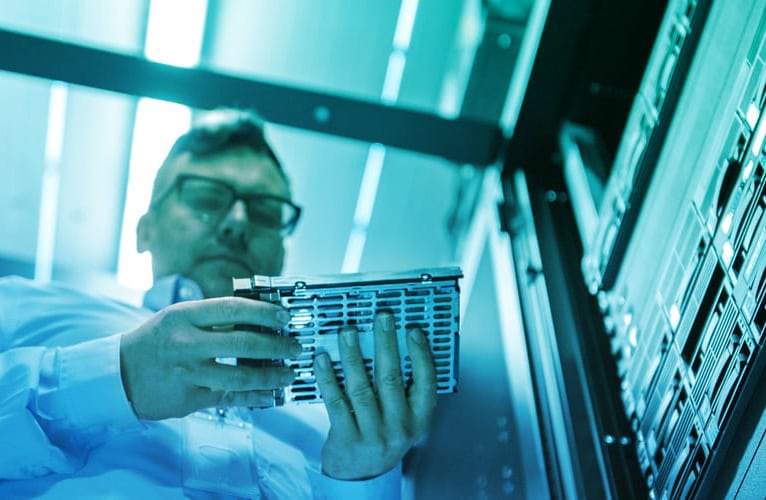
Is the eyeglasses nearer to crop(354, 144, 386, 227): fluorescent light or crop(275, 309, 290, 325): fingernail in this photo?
crop(354, 144, 386, 227): fluorescent light

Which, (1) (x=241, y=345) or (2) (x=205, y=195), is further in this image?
(2) (x=205, y=195)

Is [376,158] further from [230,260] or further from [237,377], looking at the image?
[237,377]

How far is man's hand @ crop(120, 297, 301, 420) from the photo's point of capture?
2.61 feet

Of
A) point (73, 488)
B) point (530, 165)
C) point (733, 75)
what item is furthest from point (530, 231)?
point (73, 488)

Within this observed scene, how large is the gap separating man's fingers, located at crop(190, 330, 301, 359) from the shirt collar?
1.94 ft

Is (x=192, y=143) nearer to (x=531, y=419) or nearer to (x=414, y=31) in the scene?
(x=414, y=31)

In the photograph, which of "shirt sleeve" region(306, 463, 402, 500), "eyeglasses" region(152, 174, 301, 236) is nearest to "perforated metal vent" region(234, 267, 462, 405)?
"shirt sleeve" region(306, 463, 402, 500)

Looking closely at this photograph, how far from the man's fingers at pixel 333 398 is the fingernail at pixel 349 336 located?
A: 3 centimetres

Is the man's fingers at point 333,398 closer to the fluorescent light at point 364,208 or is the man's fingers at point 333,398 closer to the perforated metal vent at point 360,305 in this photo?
the perforated metal vent at point 360,305

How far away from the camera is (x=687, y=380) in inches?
33.1

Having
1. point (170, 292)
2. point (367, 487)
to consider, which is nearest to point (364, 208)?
point (170, 292)

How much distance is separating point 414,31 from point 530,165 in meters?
0.43

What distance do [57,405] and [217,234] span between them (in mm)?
589

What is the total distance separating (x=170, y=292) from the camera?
139 cm
